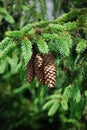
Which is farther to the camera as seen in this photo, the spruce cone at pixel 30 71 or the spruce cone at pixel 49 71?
the spruce cone at pixel 30 71

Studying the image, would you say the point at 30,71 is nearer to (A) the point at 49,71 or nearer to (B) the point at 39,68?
(B) the point at 39,68

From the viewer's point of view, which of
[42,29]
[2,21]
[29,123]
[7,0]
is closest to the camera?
[42,29]

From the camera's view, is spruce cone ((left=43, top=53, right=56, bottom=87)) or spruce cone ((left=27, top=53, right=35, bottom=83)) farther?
spruce cone ((left=27, top=53, right=35, bottom=83))

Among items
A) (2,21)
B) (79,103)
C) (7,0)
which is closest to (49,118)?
(2,21)

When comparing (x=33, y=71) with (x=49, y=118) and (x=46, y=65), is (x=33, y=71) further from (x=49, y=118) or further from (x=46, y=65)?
(x=49, y=118)

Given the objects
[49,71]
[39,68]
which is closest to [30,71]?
[39,68]

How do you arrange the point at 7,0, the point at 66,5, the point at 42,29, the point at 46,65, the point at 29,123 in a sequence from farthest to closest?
the point at 29,123 < the point at 7,0 < the point at 66,5 < the point at 42,29 < the point at 46,65

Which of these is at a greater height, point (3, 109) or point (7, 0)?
point (7, 0)

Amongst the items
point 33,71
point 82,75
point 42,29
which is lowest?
point 82,75
